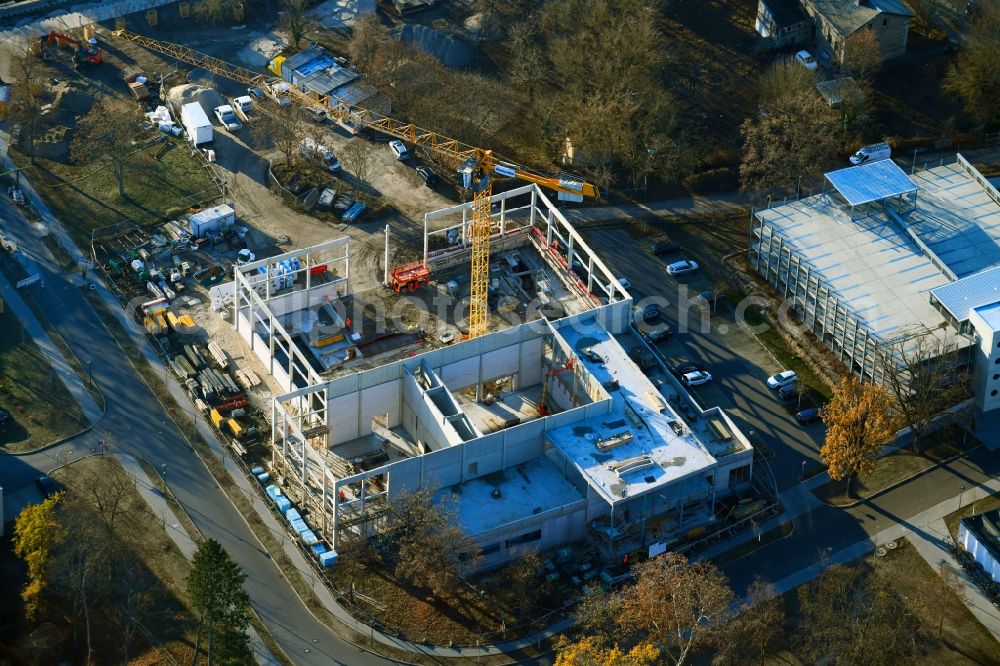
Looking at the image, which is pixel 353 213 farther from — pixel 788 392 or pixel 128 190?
pixel 788 392

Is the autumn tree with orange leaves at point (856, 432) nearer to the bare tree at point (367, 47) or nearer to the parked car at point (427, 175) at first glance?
the parked car at point (427, 175)

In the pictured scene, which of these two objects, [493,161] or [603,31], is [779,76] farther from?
[493,161]

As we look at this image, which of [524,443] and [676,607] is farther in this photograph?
[524,443]

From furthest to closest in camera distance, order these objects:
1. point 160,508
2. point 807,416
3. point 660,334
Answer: point 660,334, point 807,416, point 160,508

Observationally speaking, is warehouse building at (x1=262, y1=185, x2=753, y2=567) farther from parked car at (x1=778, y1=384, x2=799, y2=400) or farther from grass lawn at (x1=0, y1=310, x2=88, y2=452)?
grass lawn at (x1=0, y1=310, x2=88, y2=452)

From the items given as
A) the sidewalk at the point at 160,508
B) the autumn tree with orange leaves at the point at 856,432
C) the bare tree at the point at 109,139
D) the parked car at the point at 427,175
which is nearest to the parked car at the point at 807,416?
the autumn tree with orange leaves at the point at 856,432

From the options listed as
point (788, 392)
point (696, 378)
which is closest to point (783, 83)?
point (788, 392)
